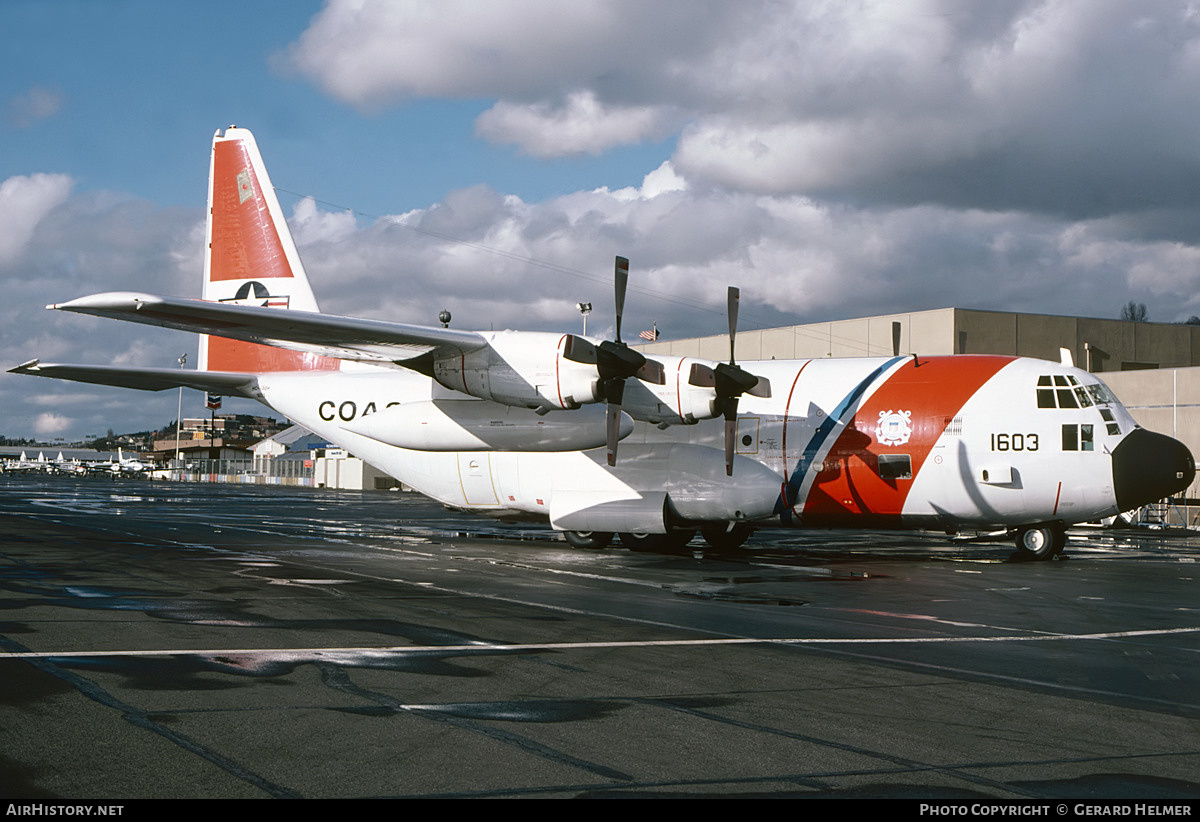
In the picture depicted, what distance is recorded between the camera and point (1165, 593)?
52.9 feet

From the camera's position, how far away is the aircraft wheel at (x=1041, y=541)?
71.1 ft

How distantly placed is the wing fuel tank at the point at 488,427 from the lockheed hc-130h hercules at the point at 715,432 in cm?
4

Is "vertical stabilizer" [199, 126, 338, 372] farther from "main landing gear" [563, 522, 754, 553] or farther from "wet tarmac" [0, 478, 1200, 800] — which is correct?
"wet tarmac" [0, 478, 1200, 800]

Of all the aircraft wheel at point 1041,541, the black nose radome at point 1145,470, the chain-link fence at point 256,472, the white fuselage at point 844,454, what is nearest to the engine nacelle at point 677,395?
the white fuselage at point 844,454

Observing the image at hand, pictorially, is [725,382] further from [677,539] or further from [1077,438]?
[1077,438]

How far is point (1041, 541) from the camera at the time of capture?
21812 mm

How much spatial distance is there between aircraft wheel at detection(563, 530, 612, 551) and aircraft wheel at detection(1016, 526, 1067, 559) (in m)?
9.41

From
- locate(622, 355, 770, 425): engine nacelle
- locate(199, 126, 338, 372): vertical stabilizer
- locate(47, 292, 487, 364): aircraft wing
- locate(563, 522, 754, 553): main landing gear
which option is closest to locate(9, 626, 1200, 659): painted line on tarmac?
locate(47, 292, 487, 364): aircraft wing

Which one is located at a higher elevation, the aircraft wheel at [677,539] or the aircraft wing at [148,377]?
the aircraft wing at [148,377]

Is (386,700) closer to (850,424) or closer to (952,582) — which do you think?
(952,582)

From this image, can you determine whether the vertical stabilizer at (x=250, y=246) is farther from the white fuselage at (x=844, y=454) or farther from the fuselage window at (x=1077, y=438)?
the fuselage window at (x=1077, y=438)

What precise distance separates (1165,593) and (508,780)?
14.3 m

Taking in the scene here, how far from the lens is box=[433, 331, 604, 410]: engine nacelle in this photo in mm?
19750
